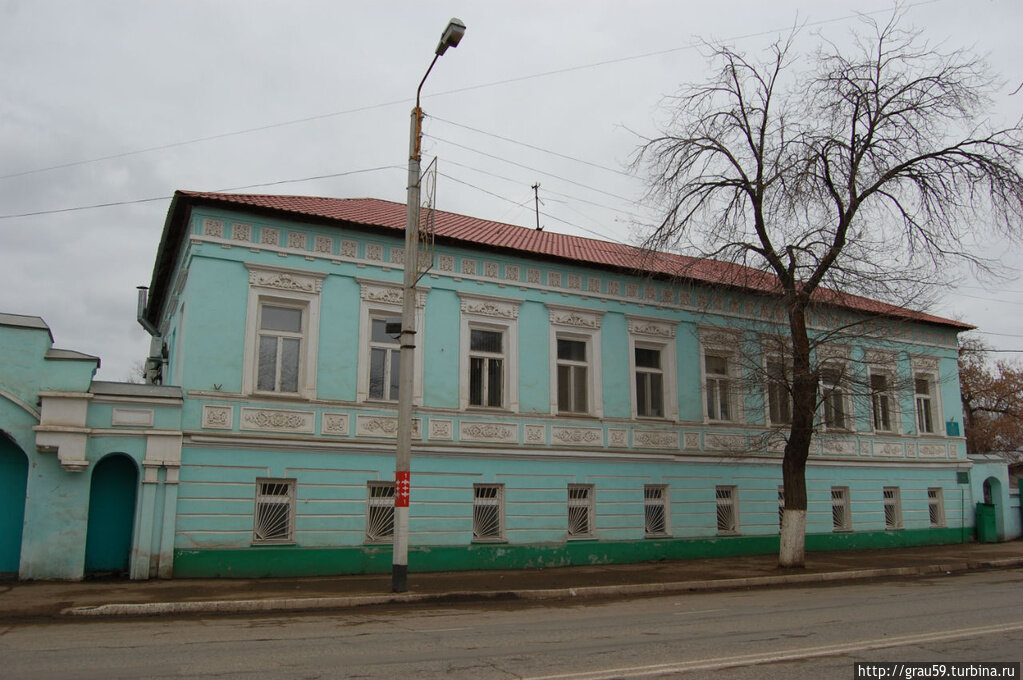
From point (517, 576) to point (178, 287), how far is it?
32.5ft

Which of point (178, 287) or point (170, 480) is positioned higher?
point (178, 287)

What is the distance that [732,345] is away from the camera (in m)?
20.9

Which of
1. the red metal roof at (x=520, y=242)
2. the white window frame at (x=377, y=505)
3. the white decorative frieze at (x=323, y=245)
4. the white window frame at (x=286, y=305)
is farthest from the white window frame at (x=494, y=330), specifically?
the white window frame at (x=286, y=305)

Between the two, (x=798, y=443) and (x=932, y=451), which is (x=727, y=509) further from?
(x=932, y=451)

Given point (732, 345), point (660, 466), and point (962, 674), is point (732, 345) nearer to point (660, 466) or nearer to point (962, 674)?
point (660, 466)

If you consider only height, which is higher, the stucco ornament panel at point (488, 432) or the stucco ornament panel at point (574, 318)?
the stucco ornament panel at point (574, 318)

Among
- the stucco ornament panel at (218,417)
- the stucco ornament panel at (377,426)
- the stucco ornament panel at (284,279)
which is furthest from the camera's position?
the stucco ornament panel at (377,426)

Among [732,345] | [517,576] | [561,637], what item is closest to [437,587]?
[517,576]

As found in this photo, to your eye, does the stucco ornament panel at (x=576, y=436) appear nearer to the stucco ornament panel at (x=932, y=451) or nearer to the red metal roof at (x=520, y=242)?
the red metal roof at (x=520, y=242)

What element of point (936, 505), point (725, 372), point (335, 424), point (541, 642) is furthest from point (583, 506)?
point (936, 505)

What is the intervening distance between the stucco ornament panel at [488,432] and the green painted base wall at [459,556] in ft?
7.75

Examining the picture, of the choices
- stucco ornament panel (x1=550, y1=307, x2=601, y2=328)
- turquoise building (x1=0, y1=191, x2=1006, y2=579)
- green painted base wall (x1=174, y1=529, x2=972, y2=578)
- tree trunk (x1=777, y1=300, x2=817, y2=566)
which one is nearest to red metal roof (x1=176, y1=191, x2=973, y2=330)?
turquoise building (x1=0, y1=191, x2=1006, y2=579)

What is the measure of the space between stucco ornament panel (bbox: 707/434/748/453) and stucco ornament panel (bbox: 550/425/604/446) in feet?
12.2

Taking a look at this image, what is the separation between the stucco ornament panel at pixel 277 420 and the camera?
15.9 meters
